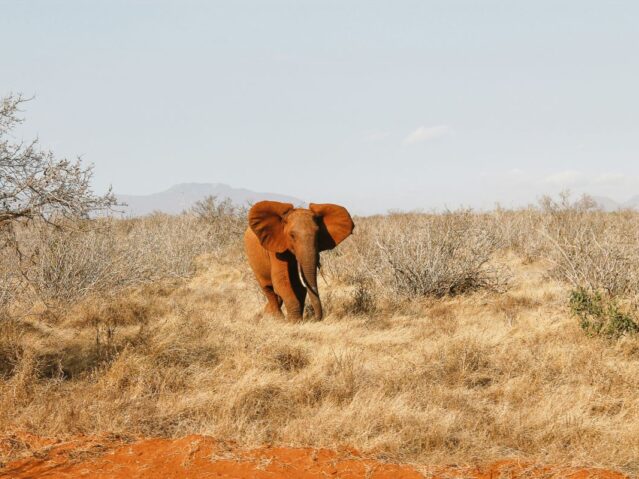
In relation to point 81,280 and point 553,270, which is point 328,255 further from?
point 81,280

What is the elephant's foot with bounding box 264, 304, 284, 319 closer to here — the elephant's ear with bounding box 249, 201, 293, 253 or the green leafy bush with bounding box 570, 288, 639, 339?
the elephant's ear with bounding box 249, 201, 293, 253

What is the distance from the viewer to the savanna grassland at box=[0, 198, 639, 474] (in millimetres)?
4750

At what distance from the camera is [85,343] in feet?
25.1

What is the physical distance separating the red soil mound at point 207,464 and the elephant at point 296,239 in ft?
13.1

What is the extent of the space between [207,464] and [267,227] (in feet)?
15.7

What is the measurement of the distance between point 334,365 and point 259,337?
1.42 meters

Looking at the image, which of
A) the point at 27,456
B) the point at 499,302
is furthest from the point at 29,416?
the point at 499,302

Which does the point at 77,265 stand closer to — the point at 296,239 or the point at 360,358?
the point at 296,239

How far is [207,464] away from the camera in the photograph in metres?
4.17

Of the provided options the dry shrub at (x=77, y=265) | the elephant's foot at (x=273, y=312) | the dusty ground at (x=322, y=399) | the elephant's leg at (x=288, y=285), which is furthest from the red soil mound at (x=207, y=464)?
the elephant's foot at (x=273, y=312)

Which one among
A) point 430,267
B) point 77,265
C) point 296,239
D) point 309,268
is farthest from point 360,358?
point 77,265

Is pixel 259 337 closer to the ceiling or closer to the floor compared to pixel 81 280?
closer to the floor

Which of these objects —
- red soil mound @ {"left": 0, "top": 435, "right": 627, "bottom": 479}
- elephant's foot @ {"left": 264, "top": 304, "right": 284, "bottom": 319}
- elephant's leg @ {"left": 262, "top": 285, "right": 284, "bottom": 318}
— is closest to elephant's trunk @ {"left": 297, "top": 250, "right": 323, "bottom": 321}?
elephant's foot @ {"left": 264, "top": 304, "right": 284, "bottom": 319}

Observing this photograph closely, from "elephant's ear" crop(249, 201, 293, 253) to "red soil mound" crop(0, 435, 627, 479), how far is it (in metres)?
4.32
